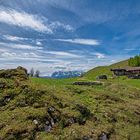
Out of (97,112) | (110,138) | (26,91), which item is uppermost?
(26,91)

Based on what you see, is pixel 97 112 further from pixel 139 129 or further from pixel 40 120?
pixel 40 120

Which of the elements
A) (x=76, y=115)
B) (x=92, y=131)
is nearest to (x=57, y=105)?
(x=76, y=115)

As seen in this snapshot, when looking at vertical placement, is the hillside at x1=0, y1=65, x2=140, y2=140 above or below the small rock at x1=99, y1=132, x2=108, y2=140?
above

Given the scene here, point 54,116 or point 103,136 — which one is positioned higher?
point 54,116

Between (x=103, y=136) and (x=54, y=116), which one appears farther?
(x=103, y=136)

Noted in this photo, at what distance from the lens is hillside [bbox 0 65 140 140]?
19.5 meters

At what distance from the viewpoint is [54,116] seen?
21.3m

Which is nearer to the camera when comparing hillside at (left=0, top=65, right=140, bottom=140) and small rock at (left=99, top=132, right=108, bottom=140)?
hillside at (left=0, top=65, right=140, bottom=140)

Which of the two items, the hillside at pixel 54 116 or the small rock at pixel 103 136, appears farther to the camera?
the small rock at pixel 103 136

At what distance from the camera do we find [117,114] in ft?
85.8

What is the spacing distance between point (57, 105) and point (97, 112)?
13.7ft

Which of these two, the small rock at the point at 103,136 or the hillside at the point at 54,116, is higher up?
the hillside at the point at 54,116

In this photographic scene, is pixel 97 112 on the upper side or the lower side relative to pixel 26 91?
lower

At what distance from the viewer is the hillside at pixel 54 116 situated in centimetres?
1955
